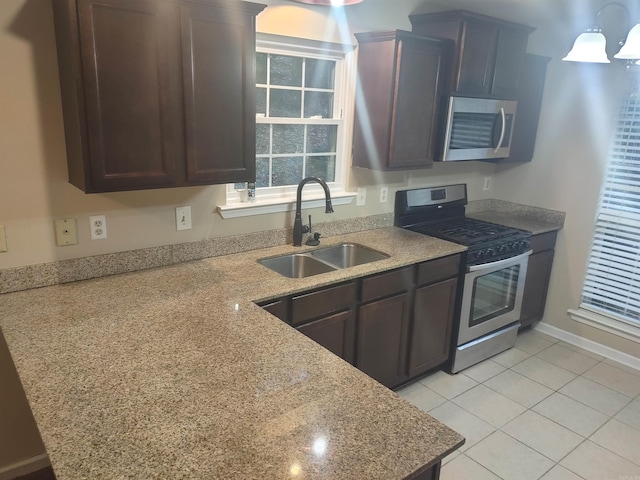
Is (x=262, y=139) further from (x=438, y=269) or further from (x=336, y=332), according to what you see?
(x=438, y=269)

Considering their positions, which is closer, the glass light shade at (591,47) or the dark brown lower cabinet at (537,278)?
the glass light shade at (591,47)

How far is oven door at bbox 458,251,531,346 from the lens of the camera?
310 cm

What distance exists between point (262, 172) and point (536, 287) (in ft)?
8.05

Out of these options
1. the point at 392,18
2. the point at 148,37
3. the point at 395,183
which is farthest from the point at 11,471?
the point at 392,18

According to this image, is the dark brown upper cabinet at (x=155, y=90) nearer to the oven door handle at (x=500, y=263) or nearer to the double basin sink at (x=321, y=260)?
the double basin sink at (x=321, y=260)

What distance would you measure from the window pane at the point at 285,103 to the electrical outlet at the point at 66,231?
1.22 m

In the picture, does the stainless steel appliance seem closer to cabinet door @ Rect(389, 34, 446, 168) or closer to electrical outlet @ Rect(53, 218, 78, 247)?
cabinet door @ Rect(389, 34, 446, 168)

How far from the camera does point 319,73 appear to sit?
114 inches

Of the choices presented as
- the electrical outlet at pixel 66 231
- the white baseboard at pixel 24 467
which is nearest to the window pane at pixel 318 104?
the electrical outlet at pixel 66 231

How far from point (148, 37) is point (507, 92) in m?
2.56

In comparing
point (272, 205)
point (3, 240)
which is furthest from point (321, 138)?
point (3, 240)

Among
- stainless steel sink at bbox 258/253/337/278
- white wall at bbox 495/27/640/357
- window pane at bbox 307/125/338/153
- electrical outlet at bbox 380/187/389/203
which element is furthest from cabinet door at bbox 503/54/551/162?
stainless steel sink at bbox 258/253/337/278

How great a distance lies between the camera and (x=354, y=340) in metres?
2.57

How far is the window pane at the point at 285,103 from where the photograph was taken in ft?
8.95
